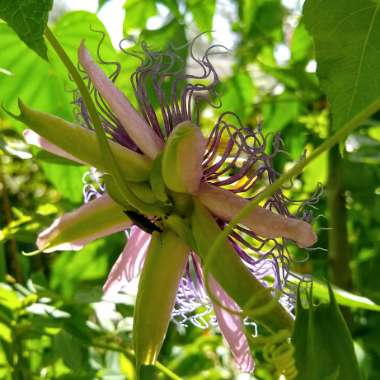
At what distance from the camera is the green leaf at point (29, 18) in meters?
0.43

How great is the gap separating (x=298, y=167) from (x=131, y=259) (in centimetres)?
21

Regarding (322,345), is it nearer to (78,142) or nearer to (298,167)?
(298,167)

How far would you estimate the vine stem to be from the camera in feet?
1.40

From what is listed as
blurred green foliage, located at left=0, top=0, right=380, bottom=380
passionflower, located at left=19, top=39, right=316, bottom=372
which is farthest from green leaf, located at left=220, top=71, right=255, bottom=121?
passionflower, located at left=19, top=39, right=316, bottom=372

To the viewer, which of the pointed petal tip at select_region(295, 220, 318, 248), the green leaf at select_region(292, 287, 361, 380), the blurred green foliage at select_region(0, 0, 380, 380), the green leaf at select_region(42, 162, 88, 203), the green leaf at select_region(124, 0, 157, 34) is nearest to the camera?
the green leaf at select_region(292, 287, 361, 380)

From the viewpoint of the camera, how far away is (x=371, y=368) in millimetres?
928

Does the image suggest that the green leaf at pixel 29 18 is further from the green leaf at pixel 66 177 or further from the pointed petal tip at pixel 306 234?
the green leaf at pixel 66 177

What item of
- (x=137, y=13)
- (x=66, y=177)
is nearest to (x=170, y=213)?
(x=66, y=177)

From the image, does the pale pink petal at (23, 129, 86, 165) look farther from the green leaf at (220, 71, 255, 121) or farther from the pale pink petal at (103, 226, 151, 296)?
the green leaf at (220, 71, 255, 121)

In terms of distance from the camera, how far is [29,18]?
43cm

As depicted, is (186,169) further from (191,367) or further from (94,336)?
(191,367)

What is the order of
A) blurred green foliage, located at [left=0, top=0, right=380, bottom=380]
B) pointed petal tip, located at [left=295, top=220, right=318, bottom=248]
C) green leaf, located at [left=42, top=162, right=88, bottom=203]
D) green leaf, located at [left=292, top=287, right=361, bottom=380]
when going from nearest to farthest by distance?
green leaf, located at [left=292, top=287, right=361, bottom=380]
pointed petal tip, located at [left=295, top=220, right=318, bottom=248]
blurred green foliage, located at [left=0, top=0, right=380, bottom=380]
green leaf, located at [left=42, top=162, right=88, bottom=203]

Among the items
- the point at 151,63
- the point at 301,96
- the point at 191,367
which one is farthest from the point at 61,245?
the point at 301,96

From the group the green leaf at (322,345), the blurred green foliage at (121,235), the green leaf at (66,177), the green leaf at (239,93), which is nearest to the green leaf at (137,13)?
the blurred green foliage at (121,235)
